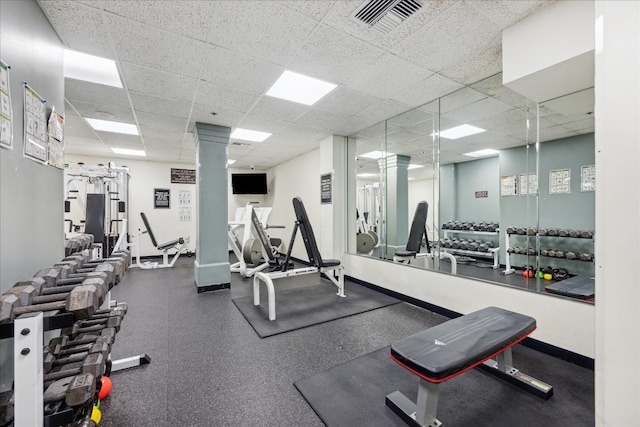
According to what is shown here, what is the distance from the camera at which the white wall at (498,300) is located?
1.95m

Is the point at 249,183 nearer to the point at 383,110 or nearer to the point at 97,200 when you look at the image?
the point at 97,200

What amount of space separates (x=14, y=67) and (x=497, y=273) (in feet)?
13.7

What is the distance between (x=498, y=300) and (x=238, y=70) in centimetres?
321

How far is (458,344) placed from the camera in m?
1.43

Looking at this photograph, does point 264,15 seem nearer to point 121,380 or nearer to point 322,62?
point 322,62

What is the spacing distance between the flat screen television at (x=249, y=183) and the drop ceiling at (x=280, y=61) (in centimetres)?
330

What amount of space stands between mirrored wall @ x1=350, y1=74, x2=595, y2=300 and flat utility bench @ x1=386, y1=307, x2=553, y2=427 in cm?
88

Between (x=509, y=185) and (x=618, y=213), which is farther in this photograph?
(x=509, y=185)

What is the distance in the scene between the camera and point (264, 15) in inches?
68.5

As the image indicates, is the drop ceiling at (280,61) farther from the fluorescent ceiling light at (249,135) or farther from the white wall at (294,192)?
the white wall at (294,192)

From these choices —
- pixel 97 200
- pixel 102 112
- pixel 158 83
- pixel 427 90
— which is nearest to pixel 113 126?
pixel 102 112

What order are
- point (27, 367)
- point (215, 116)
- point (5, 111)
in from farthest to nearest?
point (215, 116), point (5, 111), point (27, 367)

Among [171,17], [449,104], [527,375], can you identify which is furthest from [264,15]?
[527,375]

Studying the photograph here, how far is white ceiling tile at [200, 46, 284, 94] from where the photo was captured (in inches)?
86.2
